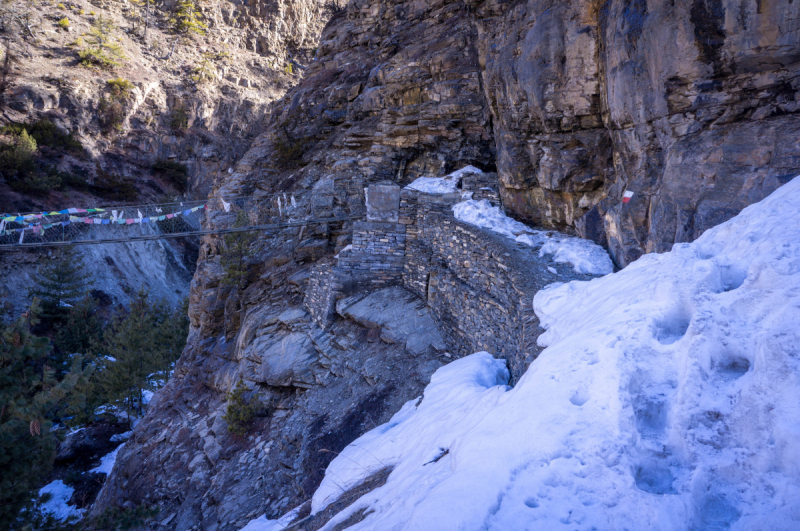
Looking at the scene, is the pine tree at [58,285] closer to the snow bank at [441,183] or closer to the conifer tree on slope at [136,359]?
the conifer tree on slope at [136,359]

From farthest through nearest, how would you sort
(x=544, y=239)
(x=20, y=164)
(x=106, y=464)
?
(x=20, y=164), (x=106, y=464), (x=544, y=239)

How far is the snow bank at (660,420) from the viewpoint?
2230mm

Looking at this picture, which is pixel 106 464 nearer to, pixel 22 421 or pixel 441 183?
pixel 22 421

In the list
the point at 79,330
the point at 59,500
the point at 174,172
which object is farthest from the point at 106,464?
the point at 174,172

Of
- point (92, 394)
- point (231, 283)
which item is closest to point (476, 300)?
point (231, 283)

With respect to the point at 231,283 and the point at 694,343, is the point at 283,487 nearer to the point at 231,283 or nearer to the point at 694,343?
the point at 694,343

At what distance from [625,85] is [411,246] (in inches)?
224

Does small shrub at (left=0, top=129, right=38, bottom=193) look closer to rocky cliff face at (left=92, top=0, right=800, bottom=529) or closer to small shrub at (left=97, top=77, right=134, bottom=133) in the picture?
small shrub at (left=97, top=77, right=134, bottom=133)

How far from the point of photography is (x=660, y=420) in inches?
108

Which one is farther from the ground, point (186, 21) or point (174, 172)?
point (186, 21)

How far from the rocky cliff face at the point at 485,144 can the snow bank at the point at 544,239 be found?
40 cm

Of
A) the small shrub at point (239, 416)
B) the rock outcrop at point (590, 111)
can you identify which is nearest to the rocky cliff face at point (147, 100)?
the rock outcrop at point (590, 111)

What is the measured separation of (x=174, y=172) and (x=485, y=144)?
3030 centimetres

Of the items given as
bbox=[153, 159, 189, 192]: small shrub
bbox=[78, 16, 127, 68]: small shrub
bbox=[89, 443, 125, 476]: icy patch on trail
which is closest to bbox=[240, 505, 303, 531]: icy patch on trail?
bbox=[89, 443, 125, 476]: icy patch on trail
